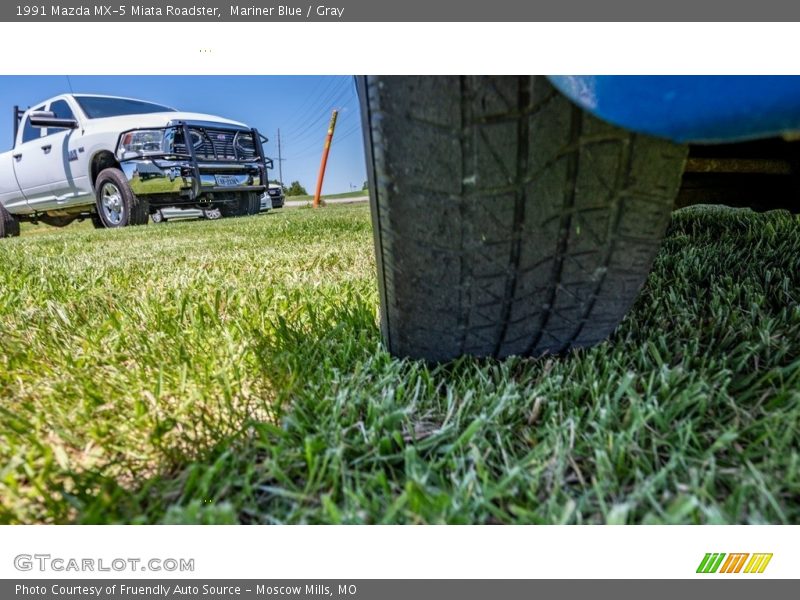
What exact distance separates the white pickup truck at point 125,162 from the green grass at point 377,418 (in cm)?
239

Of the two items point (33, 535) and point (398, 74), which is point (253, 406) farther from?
point (398, 74)

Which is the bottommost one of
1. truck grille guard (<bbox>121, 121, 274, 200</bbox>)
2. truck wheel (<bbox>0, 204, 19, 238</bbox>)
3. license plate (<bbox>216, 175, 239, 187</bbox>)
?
truck wheel (<bbox>0, 204, 19, 238</bbox>)

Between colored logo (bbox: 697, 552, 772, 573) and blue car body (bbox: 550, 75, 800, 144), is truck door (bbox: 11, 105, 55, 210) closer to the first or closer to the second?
blue car body (bbox: 550, 75, 800, 144)

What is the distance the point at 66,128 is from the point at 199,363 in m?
4.57

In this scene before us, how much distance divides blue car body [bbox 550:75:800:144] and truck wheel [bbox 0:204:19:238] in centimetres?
701

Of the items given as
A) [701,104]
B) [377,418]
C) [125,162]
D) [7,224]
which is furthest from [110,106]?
[701,104]

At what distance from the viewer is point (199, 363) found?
82 centimetres

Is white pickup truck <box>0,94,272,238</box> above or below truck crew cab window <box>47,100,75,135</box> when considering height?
below

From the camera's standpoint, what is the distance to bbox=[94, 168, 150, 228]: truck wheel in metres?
3.95

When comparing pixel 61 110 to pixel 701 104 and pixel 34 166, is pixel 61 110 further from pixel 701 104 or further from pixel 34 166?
pixel 701 104

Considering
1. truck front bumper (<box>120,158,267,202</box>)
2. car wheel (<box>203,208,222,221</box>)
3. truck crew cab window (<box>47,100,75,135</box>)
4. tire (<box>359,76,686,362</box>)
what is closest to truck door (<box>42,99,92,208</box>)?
truck crew cab window (<box>47,100,75,135</box>)

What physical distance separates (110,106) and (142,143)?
625 millimetres

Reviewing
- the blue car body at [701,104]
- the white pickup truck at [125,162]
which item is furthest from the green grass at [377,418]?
the white pickup truck at [125,162]
